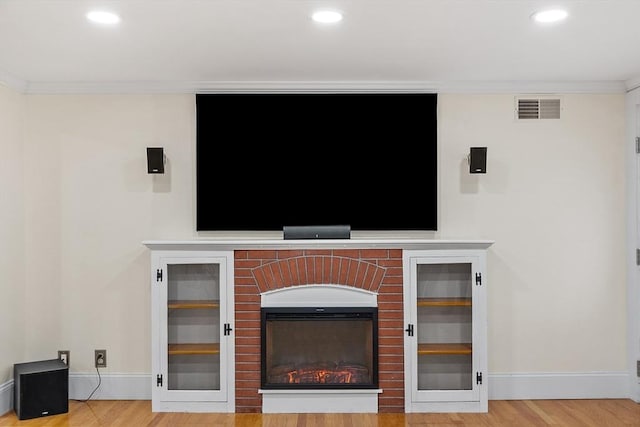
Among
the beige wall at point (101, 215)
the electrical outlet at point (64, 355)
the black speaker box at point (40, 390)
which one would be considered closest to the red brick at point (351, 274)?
the beige wall at point (101, 215)

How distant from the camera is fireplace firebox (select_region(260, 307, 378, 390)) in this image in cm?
403

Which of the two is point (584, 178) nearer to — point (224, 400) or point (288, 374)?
point (288, 374)

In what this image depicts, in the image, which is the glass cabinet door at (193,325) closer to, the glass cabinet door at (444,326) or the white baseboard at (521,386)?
the white baseboard at (521,386)

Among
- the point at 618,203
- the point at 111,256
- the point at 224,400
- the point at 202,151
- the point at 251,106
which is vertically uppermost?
the point at 251,106

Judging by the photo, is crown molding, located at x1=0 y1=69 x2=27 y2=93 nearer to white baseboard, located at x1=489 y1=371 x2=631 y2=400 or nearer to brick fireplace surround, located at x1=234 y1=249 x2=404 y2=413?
brick fireplace surround, located at x1=234 y1=249 x2=404 y2=413

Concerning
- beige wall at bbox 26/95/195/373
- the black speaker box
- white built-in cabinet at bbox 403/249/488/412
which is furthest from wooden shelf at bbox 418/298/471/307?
the black speaker box

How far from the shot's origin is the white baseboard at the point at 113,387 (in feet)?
14.2

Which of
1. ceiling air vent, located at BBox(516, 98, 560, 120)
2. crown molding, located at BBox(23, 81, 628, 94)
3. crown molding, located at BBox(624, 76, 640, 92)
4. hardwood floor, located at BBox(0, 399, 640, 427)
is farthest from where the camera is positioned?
ceiling air vent, located at BBox(516, 98, 560, 120)

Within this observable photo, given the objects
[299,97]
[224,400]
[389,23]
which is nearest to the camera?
[389,23]

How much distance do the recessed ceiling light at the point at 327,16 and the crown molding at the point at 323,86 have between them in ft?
4.23

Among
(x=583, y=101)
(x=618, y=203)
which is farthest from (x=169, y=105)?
(x=618, y=203)

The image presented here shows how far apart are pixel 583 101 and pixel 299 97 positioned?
218cm

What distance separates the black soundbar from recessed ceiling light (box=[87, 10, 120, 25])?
5.92ft

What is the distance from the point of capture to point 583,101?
4.38m
